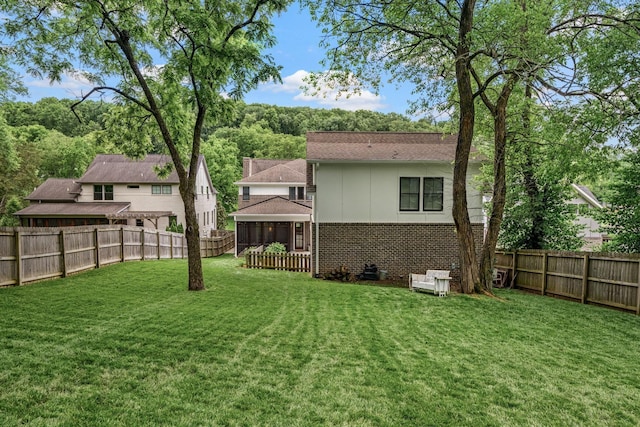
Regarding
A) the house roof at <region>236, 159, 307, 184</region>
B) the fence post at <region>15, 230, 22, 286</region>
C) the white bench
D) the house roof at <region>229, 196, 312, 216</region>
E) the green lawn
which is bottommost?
the white bench

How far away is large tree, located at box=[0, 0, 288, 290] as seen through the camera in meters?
9.89

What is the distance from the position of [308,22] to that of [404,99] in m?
4.40

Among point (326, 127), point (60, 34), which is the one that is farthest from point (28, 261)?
point (326, 127)

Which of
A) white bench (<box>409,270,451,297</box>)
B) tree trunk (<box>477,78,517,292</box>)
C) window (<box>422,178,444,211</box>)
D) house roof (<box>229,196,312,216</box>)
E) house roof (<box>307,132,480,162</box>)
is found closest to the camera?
white bench (<box>409,270,451,297</box>)

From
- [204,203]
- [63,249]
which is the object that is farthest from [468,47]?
[204,203]

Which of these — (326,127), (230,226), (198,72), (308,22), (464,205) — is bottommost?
(230,226)

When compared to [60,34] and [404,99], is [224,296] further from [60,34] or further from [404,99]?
[404,99]

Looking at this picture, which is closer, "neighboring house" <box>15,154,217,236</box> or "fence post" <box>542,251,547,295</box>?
Result: "fence post" <box>542,251,547,295</box>

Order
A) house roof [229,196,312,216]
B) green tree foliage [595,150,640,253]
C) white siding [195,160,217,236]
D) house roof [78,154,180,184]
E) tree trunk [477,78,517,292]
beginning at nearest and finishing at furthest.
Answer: tree trunk [477,78,517,292] → green tree foliage [595,150,640,253] → house roof [229,196,312,216] → house roof [78,154,180,184] → white siding [195,160,217,236]

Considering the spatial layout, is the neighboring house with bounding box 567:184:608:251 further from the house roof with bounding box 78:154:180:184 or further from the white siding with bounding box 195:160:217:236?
the white siding with bounding box 195:160:217:236

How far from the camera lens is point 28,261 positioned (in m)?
10.0

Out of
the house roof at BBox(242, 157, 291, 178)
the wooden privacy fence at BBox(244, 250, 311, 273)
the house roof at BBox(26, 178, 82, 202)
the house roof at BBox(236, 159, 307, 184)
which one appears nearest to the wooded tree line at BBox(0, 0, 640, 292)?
the wooden privacy fence at BBox(244, 250, 311, 273)

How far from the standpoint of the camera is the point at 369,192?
14930 millimetres

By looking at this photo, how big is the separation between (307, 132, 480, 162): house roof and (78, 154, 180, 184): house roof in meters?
17.5
